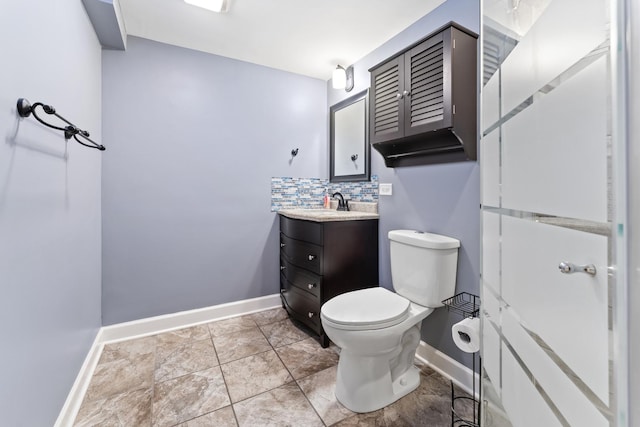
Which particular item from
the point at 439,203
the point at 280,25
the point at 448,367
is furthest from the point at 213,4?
the point at 448,367

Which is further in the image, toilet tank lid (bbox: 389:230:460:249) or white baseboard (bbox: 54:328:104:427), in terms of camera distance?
toilet tank lid (bbox: 389:230:460:249)

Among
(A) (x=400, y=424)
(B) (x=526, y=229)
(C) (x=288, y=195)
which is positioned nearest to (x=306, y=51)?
(C) (x=288, y=195)

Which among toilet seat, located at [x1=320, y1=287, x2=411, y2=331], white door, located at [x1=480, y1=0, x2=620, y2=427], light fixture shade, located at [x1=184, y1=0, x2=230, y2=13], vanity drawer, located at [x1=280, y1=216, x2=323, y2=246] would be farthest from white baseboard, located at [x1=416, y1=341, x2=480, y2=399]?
light fixture shade, located at [x1=184, y1=0, x2=230, y2=13]

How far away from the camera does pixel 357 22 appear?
1973 mm

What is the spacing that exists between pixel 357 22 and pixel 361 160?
101 cm

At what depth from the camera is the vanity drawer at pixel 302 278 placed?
206 cm

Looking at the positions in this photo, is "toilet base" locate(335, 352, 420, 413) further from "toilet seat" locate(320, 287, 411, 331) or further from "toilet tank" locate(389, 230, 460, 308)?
"toilet tank" locate(389, 230, 460, 308)

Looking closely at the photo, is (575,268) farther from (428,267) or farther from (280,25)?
(280,25)

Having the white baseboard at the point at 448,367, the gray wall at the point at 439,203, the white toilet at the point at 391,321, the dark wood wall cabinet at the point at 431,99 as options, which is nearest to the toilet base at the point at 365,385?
the white toilet at the point at 391,321

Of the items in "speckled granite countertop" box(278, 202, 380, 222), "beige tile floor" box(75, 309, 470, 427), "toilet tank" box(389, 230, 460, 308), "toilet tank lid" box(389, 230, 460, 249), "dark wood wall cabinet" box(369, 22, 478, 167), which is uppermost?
"dark wood wall cabinet" box(369, 22, 478, 167)

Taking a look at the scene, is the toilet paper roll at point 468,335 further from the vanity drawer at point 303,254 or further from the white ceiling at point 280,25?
the white ceiling at point 280,25

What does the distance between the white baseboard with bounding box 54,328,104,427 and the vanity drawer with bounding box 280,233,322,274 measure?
1.43m

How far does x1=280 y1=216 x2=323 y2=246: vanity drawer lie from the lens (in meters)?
2.03

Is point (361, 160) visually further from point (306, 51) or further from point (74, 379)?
point (74, 379)
